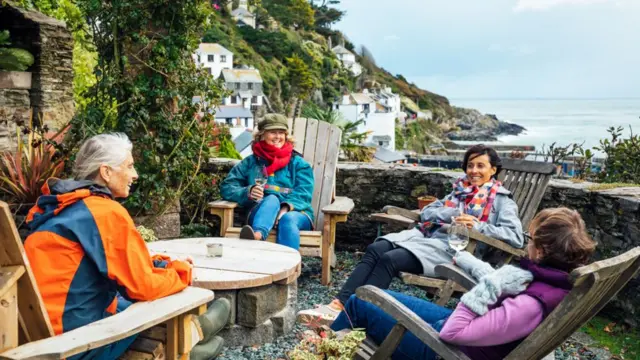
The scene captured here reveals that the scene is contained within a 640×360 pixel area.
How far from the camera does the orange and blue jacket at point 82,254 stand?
1928 millimetres

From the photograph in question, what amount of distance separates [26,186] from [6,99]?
3.93 m

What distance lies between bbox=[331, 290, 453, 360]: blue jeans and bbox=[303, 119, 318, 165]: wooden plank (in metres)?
2.54

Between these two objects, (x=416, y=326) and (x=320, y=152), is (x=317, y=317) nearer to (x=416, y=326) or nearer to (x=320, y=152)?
(x=416, y=326)

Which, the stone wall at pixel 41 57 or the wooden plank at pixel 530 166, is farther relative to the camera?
the stone wall at pixel 41 57

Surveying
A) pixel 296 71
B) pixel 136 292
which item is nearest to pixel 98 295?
pixel 136 292

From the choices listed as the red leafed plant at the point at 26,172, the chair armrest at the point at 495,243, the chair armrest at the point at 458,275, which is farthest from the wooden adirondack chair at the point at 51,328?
the red leafed plant at the point at 26,172

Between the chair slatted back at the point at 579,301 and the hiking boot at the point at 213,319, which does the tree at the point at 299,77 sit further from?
the chair slatted back at the point at 579,301

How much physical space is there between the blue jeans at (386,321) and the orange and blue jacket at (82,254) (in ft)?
2.58

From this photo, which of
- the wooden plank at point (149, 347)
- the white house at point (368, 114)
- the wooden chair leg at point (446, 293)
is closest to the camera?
the wooden plank at point (149, 347)

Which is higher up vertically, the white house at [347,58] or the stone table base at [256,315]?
the white house at [347,58]

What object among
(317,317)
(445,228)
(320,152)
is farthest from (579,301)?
(320,152)

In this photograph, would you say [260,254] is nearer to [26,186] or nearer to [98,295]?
[98,295]

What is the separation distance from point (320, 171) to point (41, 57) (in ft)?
16.9

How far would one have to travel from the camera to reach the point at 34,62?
26.7 feet
